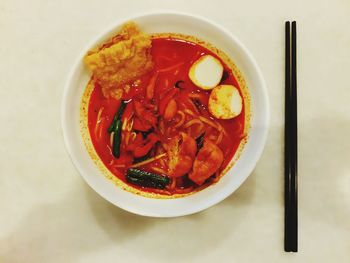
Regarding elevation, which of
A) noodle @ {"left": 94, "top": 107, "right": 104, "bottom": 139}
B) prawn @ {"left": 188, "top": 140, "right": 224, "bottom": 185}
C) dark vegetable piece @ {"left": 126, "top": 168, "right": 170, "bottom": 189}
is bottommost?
dark vegetable piece @ {"left": 126, "top": 168, "right": 170, "bottom": 189}

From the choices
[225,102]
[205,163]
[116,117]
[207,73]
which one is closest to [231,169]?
[205,163]

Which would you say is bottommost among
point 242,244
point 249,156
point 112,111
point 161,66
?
point 242,244

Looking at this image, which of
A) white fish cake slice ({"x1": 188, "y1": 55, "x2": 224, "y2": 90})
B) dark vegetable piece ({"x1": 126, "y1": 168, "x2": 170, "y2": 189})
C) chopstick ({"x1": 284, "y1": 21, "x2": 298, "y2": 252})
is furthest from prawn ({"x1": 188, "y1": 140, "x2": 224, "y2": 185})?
chopstick ({"x1": 284, "y1": 21, "x2": 298, "y2": 252})

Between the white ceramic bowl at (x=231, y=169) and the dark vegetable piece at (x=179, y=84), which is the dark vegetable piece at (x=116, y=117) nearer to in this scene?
the white ceramic bowl at (x=231, y=169)

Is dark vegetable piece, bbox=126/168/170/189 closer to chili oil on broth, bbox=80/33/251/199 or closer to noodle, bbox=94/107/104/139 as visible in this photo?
chili oil on broth, bbox=80/33/251/199

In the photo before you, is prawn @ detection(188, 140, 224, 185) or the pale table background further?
the pale table background

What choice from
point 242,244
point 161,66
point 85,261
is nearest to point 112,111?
point 161,66

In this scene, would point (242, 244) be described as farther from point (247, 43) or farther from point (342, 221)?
point (247, 43)
